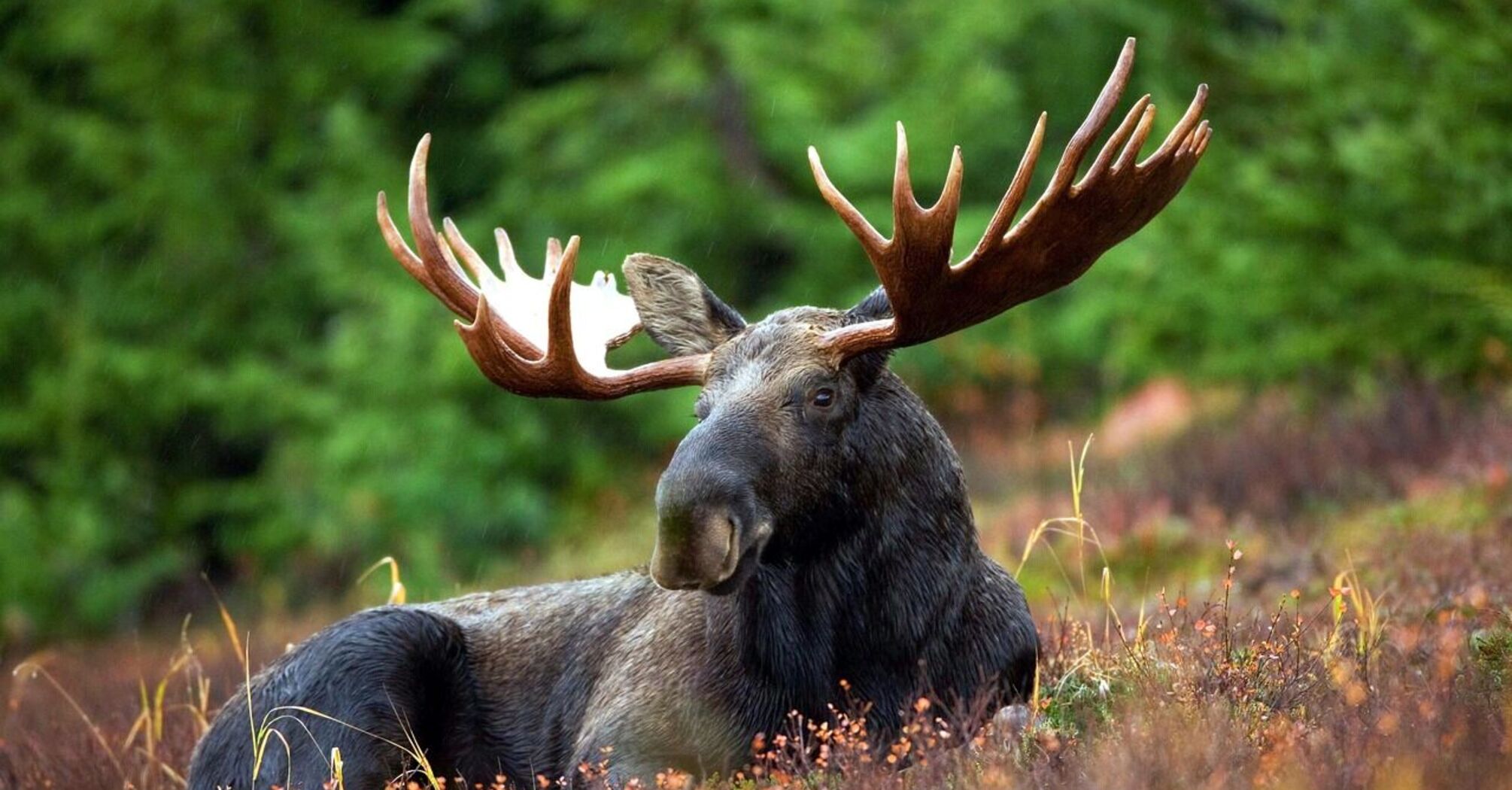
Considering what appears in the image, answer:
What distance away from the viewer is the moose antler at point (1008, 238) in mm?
4492

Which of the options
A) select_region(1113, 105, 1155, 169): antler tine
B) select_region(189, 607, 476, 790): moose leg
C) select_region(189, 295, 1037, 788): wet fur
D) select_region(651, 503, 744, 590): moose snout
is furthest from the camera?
select_region(189, 607, 476, 790): moose leg

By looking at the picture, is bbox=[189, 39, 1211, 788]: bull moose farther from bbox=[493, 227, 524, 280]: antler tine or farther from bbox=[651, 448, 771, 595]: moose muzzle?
bbox=[493, 227, 524, 280]: antler tine

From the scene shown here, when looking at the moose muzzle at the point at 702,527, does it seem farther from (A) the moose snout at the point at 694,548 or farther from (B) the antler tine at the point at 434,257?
(B) the antler tine at the point at 434,257

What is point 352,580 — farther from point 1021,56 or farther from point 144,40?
point 1021,56

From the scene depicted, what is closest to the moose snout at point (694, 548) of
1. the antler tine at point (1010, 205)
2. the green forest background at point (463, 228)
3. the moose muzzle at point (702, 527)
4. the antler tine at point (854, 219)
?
the moose muzzle at point (702, 527)

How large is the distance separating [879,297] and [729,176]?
1251cm

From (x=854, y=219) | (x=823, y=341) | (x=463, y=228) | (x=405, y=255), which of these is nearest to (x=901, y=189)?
(x=854, y=219)

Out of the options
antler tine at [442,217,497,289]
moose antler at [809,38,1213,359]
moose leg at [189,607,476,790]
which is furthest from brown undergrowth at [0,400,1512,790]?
antler tine at [442,217,497,289]

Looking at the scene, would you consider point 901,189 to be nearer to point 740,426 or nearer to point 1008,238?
point 1008,238

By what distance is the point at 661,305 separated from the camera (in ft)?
17.1

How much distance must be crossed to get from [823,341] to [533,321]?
1337 millimetres

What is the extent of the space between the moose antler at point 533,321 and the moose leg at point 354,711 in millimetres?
893

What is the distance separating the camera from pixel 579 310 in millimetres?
5781

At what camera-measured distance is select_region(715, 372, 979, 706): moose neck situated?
4664mm
